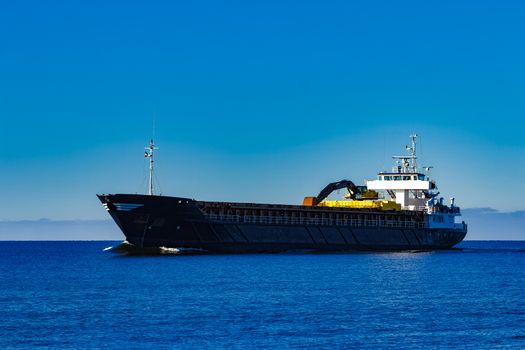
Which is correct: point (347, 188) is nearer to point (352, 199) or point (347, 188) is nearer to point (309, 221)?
point (352, 199)

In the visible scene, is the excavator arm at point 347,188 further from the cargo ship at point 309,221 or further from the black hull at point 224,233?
the black hull at point 224,233

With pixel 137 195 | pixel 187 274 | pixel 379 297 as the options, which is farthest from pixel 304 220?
pixel 379 297

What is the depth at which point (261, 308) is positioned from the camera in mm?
44969

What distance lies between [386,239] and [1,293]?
57.1 meters

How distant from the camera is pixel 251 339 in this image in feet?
116

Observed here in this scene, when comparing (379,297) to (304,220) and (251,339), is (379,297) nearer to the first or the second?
(251,339)

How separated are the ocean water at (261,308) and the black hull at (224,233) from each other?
7.25 meters

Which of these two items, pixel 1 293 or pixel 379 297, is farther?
pixel 1 293

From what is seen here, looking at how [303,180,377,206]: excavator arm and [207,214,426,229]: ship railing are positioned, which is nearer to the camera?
[207,214,426,229]: ship railing

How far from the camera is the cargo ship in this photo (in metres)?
80.1

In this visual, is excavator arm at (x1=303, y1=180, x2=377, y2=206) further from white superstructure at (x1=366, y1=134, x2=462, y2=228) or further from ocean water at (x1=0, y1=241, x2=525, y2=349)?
ocean water at (x1=0, y1=241, x2=525, y2=349)

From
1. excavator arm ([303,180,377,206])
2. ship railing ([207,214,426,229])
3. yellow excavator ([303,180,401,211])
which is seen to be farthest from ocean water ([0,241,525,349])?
excavator arm ([303,180,377,206])

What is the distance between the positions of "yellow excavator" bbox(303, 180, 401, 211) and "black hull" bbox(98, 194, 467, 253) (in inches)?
181

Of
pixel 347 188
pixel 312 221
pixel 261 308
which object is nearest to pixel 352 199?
pixel 347 188
